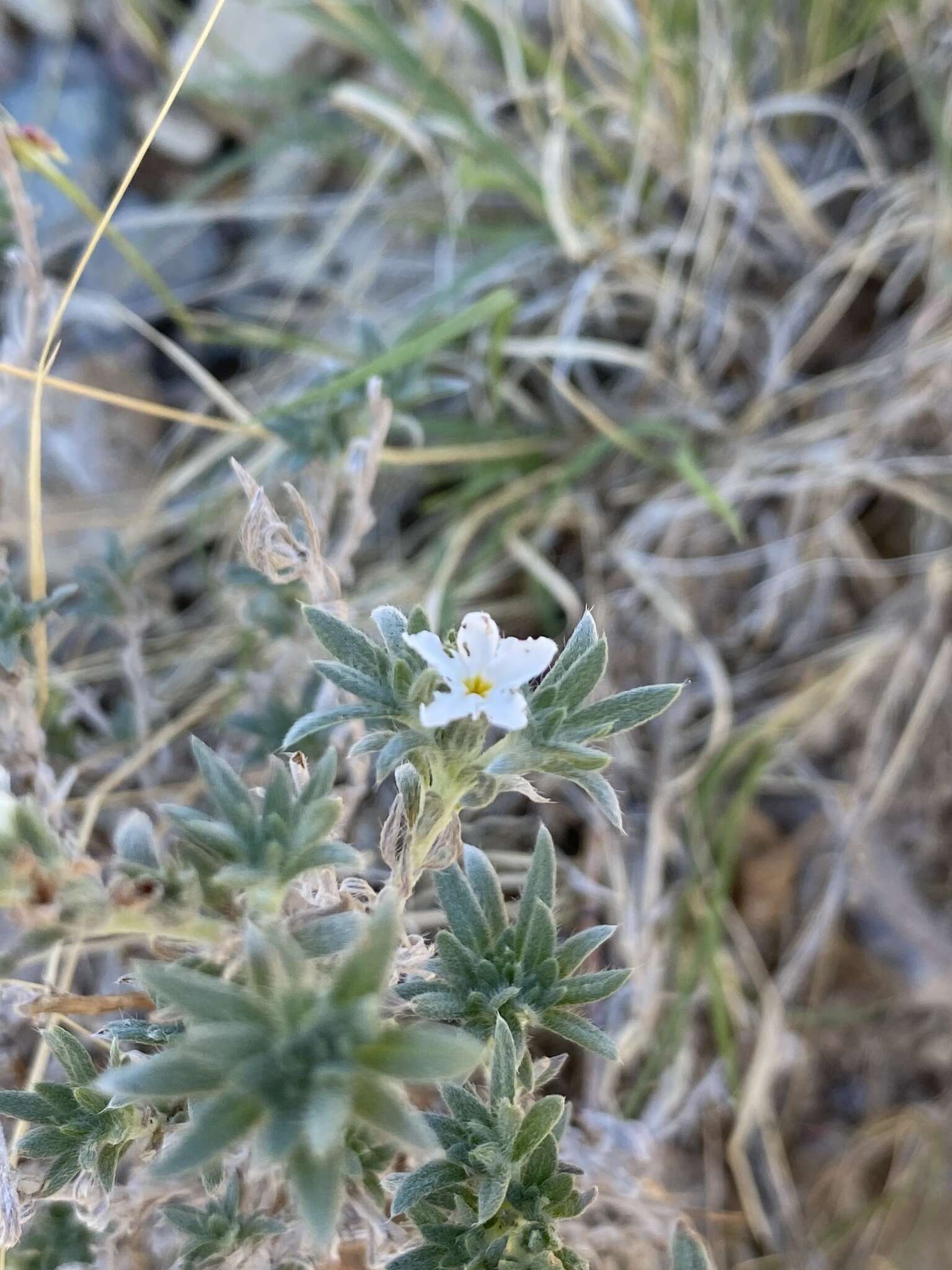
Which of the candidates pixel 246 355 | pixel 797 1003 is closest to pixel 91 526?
pixel 246 355

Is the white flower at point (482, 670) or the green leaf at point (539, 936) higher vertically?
the white flower at point (482, 670)

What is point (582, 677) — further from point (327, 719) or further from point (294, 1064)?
point (294, 1064)

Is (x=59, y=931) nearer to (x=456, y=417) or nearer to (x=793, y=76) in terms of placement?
(x=456, y=417)

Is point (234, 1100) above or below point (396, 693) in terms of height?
below

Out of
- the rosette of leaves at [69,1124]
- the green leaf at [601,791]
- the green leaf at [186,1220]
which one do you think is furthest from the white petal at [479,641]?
the green leaf at [186,1220]

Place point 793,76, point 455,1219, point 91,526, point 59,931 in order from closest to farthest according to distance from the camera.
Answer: point 59,931 < point 455,1219 < point 91,526 < point 793,76

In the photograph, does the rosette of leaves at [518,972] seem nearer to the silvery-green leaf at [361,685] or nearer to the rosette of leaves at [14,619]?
the silvery-green leaf at [361,685]

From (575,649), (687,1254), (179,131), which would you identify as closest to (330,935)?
(575,649)
